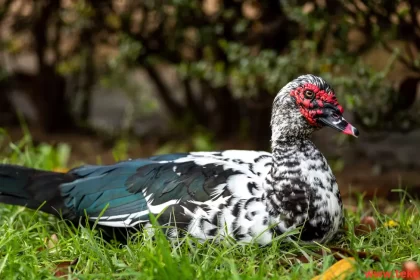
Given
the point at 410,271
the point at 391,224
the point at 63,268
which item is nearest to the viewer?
the point at 410,271

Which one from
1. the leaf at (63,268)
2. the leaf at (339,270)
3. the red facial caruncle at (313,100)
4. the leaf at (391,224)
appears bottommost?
the leaf at (391,224)

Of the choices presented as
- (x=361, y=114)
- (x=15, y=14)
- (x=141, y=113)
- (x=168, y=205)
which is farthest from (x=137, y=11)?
(x=168, y=205)

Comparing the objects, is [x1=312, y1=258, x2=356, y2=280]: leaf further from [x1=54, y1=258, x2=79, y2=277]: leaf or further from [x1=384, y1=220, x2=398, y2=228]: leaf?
[x1=54, y1=258, x2=79, y2=277]: leaf

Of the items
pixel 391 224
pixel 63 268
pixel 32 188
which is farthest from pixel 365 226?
pixel 32 188

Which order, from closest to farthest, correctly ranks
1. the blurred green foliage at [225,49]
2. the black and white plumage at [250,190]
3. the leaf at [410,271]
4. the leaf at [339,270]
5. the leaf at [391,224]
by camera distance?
the leaf at [410,271]
the leaf at [339,270]
the black and white plumage at [250,190]
the leaf at [391,224]
the blurred green foliage at [225,49]

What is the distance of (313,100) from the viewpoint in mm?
2736

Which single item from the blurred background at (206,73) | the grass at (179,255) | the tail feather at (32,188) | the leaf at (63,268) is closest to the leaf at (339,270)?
the grass at (179,255)

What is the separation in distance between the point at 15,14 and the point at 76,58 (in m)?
0.58

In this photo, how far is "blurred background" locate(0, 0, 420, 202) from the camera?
392 centimetres

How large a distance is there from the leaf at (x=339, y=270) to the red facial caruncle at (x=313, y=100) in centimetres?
59

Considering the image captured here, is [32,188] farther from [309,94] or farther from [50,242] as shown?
[309,94]

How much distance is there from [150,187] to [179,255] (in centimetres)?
41

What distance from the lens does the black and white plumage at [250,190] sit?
2717mm

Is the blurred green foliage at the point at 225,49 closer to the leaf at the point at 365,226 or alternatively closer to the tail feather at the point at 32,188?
the leaf at the point at 365,226
